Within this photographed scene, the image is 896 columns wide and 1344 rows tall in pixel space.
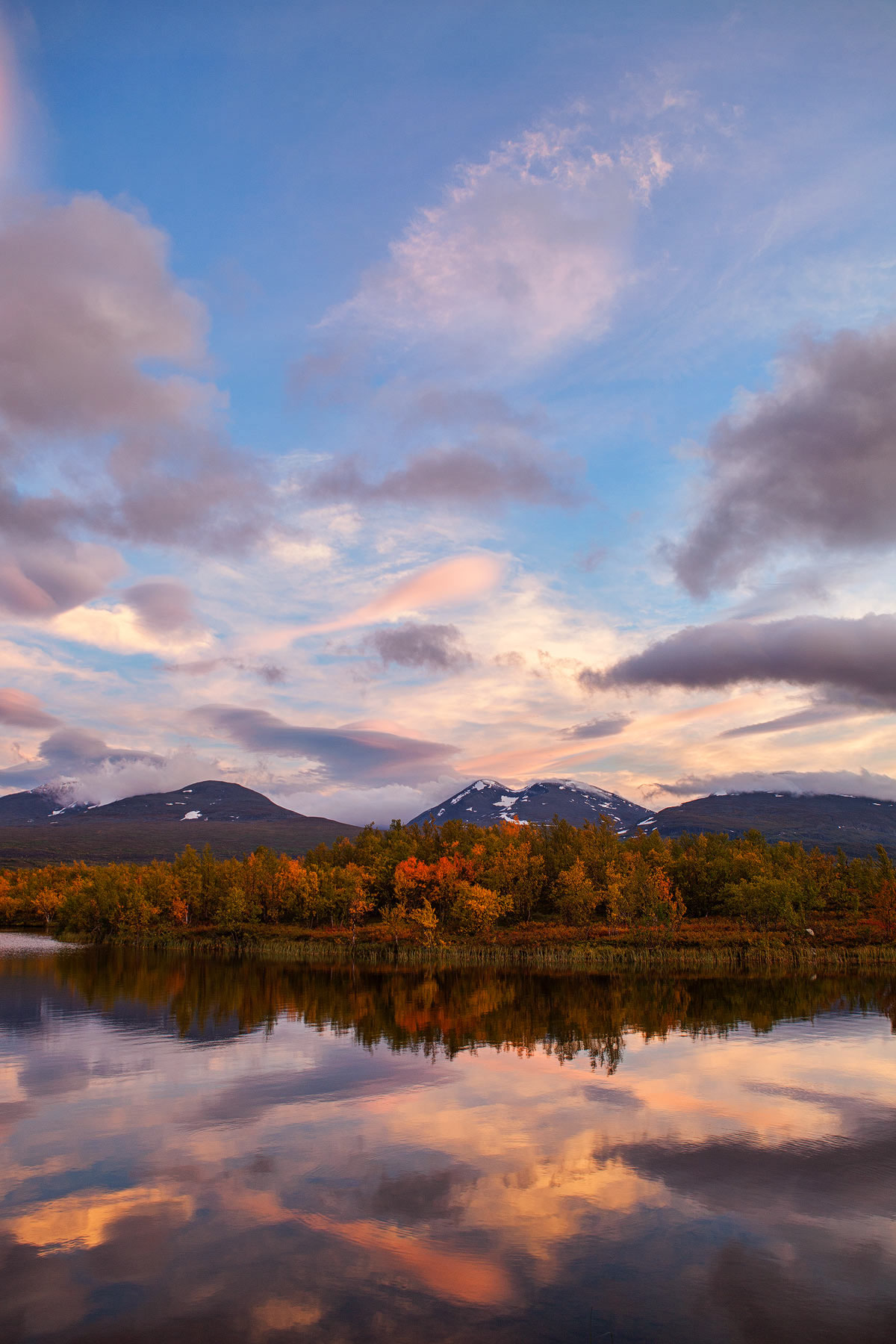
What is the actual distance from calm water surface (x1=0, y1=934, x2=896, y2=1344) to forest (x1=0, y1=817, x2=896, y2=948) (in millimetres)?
A: 61115

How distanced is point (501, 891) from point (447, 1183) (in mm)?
107080

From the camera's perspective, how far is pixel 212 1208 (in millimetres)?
20703

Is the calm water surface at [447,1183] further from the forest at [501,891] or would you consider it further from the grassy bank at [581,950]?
the forest at [501,891]

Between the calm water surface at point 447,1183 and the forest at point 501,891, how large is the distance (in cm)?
6111

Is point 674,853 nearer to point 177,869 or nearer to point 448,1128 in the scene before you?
point 177,869

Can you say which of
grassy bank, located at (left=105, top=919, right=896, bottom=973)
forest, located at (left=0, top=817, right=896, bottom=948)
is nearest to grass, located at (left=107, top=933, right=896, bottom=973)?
grassy bank, located at (left=105, top=919, right=896, bottom=973)

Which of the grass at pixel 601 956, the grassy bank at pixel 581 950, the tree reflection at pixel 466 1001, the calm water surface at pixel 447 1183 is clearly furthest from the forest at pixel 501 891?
the calm water surface at pixel 447 1183

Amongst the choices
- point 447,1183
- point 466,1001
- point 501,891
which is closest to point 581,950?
point 501,891

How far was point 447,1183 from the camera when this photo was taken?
2259cm

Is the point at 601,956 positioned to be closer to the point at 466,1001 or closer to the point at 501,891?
the point at 466,1001

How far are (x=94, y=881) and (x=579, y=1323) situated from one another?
500 ft

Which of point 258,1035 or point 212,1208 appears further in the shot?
point 258,1035

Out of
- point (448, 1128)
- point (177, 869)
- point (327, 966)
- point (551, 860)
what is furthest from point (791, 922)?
point (177, 869)

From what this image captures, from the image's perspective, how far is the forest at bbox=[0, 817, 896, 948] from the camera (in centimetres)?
10600
